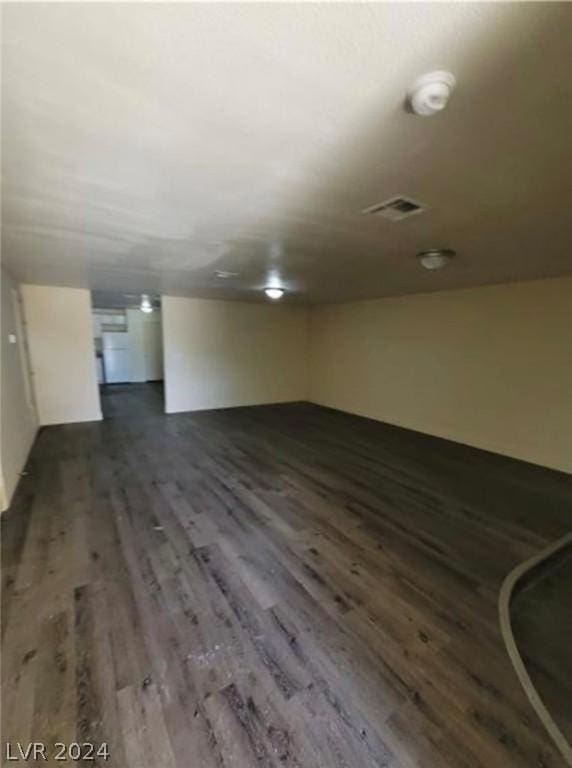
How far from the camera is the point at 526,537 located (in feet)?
8.50

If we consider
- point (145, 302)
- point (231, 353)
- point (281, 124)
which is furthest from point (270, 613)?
point (145, 302)

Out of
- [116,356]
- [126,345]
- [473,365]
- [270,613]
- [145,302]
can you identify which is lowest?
[270,613]

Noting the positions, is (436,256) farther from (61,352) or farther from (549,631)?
(61,352)

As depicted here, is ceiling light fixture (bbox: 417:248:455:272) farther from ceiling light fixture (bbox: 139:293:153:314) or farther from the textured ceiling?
ceiling light fixture (bbox: 139:293:153:314)

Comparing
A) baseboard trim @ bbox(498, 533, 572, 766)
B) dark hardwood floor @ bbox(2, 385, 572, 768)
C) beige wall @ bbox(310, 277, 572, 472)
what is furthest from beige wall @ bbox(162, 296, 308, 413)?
baseboard trim @ bbox(498, 533, 572, 766)

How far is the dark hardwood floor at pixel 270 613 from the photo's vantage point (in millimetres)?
1252

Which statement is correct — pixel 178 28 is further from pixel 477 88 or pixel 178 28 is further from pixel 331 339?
pixel 331 339

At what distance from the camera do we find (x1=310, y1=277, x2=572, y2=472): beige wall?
394 cm

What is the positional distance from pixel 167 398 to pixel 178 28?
593 cm

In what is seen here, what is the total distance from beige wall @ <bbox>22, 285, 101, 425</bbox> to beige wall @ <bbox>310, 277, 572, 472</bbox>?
4.66 meters

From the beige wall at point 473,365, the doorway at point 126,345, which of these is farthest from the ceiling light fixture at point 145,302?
the beige wall at point 473,365

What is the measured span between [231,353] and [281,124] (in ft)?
18.8

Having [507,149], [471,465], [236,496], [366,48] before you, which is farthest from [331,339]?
[366,48]

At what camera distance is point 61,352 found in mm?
5523
